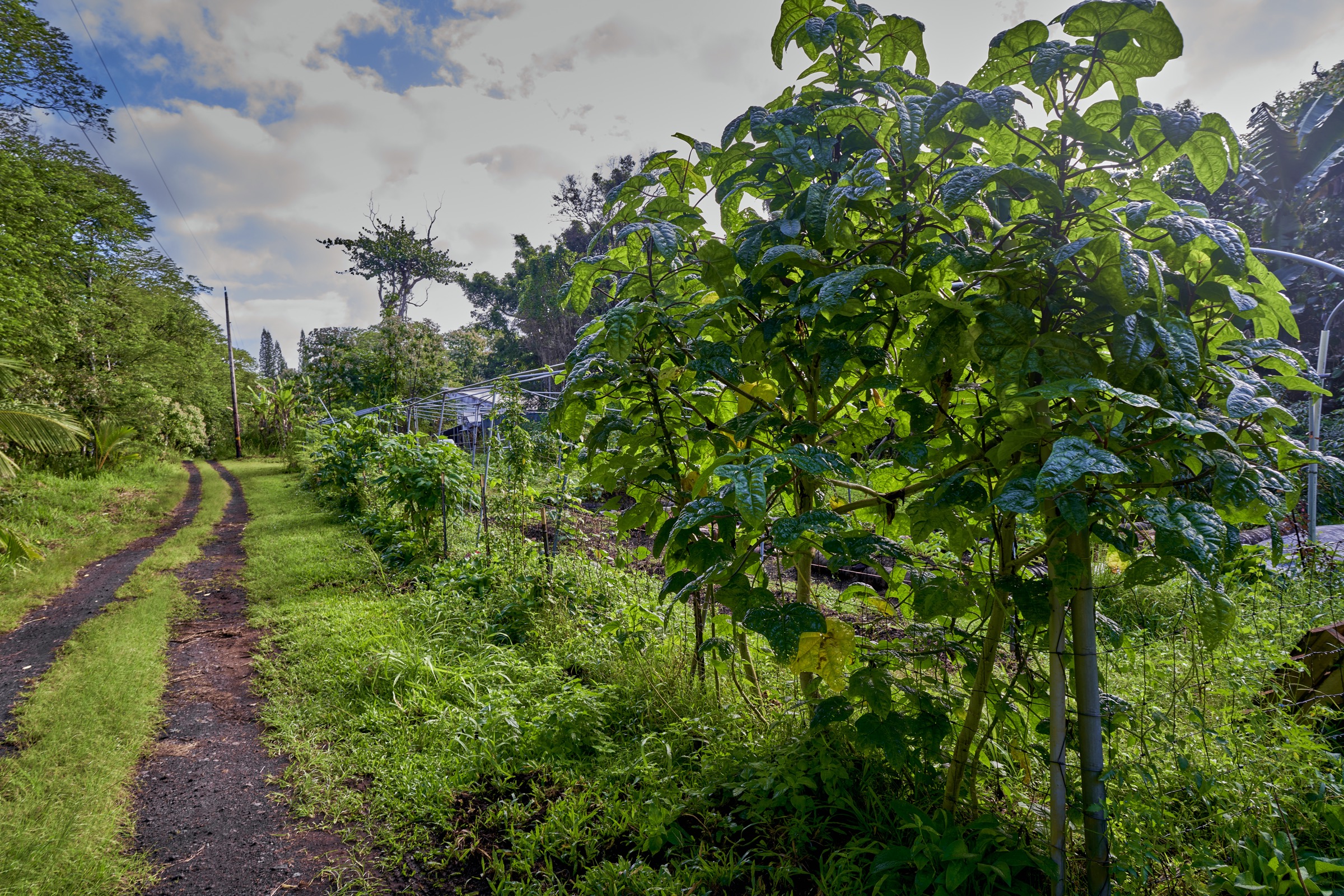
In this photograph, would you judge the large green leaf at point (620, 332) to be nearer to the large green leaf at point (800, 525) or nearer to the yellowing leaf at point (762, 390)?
the yellowing leaf at point (762, 390)

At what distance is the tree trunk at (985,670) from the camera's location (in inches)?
59.3

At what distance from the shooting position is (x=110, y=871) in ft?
6.76

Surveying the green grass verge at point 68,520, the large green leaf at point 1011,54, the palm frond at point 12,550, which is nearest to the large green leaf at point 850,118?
the large green leaf at point 1011,54

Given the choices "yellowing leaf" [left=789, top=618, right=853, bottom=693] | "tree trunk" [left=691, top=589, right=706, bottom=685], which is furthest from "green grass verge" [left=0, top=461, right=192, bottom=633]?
"yellowing leaf" [left=789, top=618, right=853, bottom=693]

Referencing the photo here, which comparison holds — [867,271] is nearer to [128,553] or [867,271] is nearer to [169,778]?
[169,778]

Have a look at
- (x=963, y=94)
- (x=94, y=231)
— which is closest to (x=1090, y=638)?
(x=963, y=94)

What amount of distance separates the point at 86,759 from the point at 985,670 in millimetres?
3759

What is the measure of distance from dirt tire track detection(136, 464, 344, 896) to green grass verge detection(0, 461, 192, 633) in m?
2.42

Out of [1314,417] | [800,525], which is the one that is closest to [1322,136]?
[1314,417]

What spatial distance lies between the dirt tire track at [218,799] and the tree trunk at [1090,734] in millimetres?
2261

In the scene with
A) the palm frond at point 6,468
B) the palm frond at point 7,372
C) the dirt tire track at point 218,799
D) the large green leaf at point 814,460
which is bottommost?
the dirt tire track at point 218,799

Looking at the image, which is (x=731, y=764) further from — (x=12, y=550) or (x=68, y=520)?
(x=68, y=520)

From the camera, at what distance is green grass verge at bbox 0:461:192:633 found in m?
5.54

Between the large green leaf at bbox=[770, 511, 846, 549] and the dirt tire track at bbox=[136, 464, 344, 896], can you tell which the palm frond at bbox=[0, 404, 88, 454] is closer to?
the dirt tire track at bbox=[136, 464, 344, 896]
